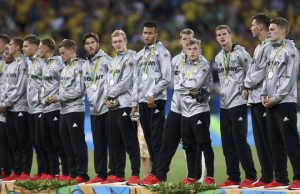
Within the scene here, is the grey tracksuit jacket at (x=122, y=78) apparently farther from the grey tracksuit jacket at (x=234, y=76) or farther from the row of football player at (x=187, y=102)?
the grey tracksuit jacket at (x=234, y=76)

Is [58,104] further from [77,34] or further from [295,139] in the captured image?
[77,34]

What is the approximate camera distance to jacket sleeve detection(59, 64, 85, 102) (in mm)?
13398

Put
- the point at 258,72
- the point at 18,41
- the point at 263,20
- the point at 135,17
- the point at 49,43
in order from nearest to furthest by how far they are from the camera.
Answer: the point at 258,72 < the point at 263,20 < the point at 49,43 < the point at 18,41 < the point at 135,17

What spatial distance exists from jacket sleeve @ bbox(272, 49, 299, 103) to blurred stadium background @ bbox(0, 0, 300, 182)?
41.5ft

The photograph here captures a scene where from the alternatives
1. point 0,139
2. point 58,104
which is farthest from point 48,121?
point 0,139

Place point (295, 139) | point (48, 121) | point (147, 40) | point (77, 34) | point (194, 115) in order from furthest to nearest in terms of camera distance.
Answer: point (77, 34) → point (48, 121) → point (147, 40) → point (194, 115) → point (295, 139)

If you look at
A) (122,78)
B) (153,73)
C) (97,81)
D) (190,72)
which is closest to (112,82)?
(122,78)

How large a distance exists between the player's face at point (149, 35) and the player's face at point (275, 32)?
6.98 feet

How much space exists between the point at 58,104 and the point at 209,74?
2.93 meters

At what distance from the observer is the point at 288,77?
10.9 m

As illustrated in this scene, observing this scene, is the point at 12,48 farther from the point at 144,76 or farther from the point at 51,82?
the point at 144,76

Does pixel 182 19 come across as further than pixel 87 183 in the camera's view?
Yes

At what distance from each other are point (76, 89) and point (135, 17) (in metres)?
12.9

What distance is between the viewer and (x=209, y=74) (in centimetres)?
1209
